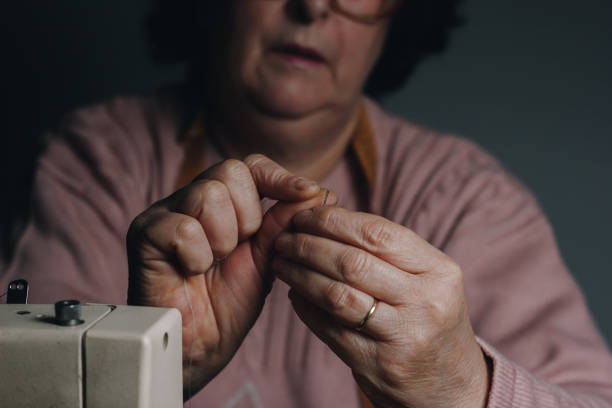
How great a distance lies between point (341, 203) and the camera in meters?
0.92

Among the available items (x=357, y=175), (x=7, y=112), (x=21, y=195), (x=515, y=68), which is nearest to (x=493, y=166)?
(x=357, y=175)

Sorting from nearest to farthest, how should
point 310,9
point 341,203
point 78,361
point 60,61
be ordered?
point 78,361, point 310,9, point 341,203, point 60,61

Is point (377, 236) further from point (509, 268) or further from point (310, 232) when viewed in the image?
point (509, 268)

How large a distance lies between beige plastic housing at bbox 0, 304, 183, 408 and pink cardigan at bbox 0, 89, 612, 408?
0.24 meters

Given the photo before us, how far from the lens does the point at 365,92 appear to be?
1194 millimetres

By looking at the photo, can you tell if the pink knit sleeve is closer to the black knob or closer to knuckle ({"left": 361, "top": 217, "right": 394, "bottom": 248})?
knuckle ({"left": 361, "top": 217, "right": 394, "bottom": 248})

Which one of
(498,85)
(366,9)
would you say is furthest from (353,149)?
(498,85)

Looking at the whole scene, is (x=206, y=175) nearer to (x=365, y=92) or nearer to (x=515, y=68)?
(x=365, y=92)

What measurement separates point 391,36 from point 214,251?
27.3 inches

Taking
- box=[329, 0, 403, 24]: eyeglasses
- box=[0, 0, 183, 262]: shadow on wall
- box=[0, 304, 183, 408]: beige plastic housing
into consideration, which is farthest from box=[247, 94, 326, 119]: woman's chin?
box=[0, 0, 183, 262]: shadow on wall

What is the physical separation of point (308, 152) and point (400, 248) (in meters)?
0.43

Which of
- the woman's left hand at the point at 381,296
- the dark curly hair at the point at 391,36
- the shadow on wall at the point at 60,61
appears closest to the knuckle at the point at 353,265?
the woman's left hand at the point at 381,296

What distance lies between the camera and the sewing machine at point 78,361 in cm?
41

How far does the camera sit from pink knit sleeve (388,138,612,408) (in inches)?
30.8
